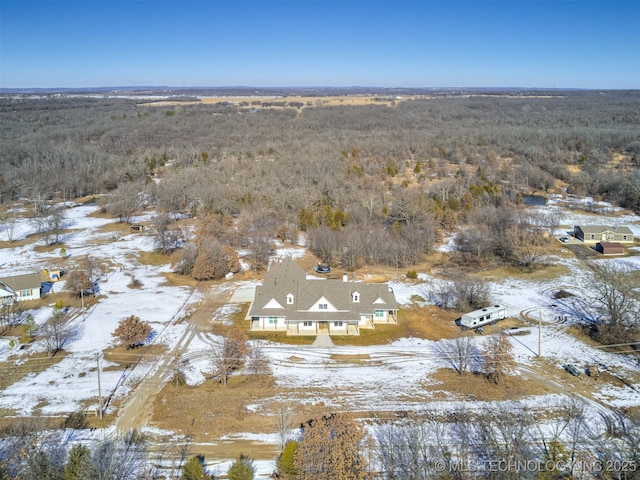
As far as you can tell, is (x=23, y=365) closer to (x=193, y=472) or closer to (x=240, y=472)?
(x=193, y=472)

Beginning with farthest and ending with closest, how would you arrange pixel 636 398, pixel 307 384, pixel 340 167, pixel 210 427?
1. pixel 340 167
2. pixel 307 384
3. pixel 636 398
4. pixel 210 427

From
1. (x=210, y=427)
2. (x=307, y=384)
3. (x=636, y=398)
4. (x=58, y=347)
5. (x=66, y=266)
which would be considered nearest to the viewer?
(x=210, y=427)

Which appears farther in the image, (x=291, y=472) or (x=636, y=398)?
(x=636, y=398)

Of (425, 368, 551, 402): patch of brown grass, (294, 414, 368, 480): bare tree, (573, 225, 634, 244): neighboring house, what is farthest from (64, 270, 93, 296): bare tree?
(573, 225, 634, 244): neighboring house

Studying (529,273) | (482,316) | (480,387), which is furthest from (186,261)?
(529,273)

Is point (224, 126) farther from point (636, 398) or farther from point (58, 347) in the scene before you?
point (636, 398)

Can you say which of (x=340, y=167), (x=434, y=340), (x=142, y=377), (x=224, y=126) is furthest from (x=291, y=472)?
(x=224, y=126)
